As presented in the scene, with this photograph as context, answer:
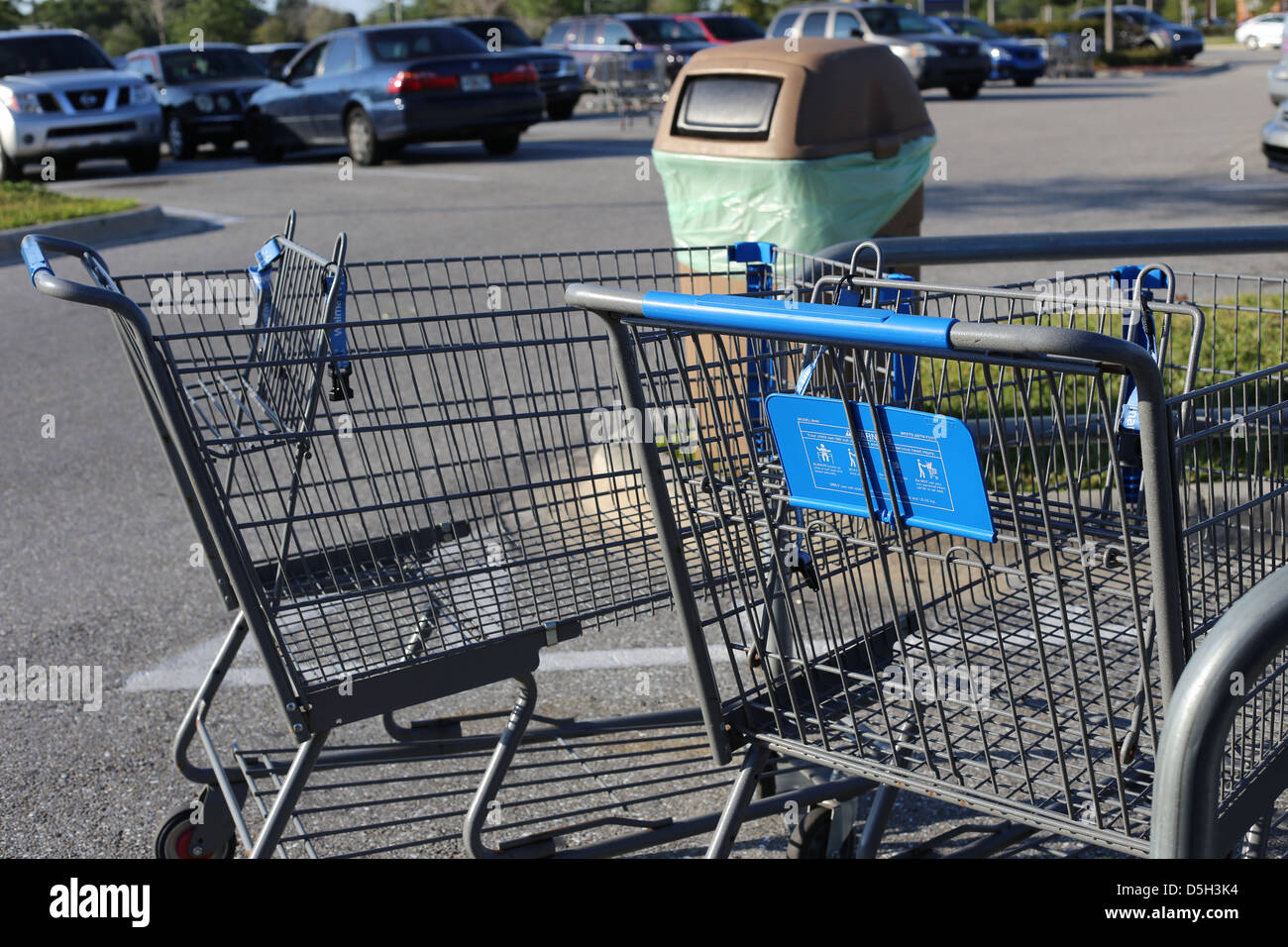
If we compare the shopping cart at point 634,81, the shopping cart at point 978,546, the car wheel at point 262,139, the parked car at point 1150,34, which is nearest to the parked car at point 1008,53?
the shopping cart at point 634,81

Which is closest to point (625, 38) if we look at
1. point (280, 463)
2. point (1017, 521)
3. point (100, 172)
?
point (100, 172)

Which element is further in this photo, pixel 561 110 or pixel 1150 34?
pixel 1150 34

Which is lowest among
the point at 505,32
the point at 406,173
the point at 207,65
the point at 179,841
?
the point at 179,841

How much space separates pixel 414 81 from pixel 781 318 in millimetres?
14897

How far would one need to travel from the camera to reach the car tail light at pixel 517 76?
16344mm

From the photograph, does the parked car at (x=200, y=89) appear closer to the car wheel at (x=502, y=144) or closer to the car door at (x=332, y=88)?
the car door at (x=332, y=88)

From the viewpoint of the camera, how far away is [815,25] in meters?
23.7

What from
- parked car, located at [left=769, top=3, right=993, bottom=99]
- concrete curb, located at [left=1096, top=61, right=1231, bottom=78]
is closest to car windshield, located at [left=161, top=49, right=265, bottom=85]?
parked car, located at [left=769, top=3, right=993, bottom=99]

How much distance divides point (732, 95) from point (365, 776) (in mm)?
2635

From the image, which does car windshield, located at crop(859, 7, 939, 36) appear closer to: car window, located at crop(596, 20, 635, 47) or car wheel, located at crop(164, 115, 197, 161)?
car window, located at crop(596, 20, 635, 47)

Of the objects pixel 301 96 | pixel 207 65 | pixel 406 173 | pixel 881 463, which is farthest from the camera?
pixel 207 65

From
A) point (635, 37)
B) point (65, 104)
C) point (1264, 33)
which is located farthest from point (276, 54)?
point (1264, 33)

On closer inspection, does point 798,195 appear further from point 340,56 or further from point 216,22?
point 216,22
